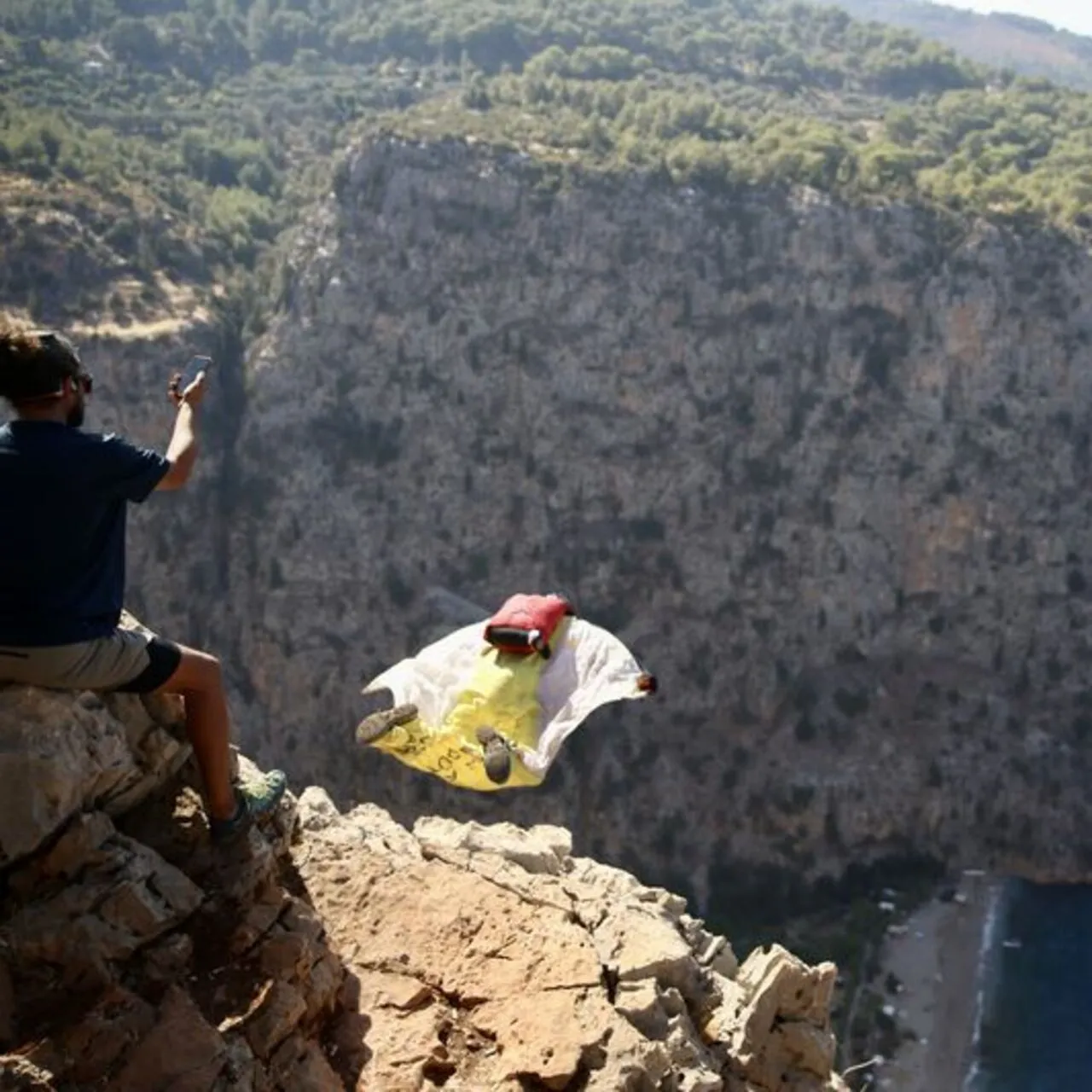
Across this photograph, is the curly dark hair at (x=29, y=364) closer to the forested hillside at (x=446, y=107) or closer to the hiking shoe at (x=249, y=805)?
the hiking shoe at (x=249, y=805)

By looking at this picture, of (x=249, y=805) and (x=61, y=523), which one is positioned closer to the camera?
(x=61, y=523)

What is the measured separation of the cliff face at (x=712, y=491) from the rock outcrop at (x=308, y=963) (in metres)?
34.6

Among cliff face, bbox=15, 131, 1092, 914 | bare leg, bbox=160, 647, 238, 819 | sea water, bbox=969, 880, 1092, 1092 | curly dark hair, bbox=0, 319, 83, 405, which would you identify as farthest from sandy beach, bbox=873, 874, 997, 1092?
curly dark hair, bbox=0, 319, 83, 405

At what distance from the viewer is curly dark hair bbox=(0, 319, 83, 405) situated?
19.4 ft

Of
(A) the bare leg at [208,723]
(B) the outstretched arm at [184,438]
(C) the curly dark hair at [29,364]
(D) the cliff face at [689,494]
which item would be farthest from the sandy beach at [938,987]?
(C) the curly dark hair at [29,364]

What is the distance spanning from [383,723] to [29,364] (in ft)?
18.9

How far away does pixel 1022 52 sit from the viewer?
119 m

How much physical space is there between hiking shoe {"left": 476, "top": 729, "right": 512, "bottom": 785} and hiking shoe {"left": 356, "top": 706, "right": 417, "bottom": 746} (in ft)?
2.47

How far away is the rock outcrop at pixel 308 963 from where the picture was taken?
593 centimetres

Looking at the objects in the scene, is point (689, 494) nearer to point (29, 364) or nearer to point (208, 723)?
point (208, 723)

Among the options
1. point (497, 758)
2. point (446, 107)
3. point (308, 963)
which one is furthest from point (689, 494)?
point (308, 963)

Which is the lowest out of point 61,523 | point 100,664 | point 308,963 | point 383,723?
point 383,723

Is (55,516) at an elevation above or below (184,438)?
below

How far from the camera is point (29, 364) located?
5.92m
